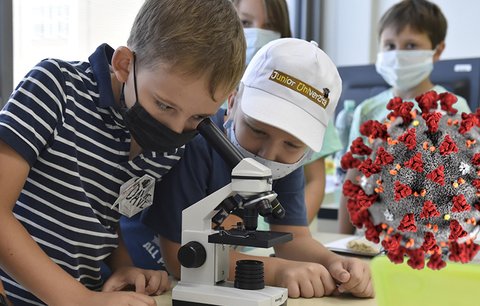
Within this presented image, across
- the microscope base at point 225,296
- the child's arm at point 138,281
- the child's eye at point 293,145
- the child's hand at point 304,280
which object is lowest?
the child's arm at point 138,281

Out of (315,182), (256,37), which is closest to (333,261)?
(315,182)

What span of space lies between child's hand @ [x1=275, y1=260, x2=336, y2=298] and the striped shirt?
0.89ft

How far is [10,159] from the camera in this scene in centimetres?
76

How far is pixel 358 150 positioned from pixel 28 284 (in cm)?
46

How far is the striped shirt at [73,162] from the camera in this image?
81cm

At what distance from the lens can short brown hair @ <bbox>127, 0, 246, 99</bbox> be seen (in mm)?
794

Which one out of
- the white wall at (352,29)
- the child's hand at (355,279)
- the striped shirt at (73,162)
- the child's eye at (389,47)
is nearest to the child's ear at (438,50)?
the child's eye at (389,47)

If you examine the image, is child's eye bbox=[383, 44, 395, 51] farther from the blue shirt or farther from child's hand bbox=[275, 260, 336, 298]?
child's hand bbox=[275, 260, 336, 298]

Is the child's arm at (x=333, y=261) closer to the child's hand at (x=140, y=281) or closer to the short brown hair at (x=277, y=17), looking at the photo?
the child's hand at (x=140, y=281)

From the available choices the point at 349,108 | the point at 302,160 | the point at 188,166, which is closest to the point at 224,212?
the point at 188,166

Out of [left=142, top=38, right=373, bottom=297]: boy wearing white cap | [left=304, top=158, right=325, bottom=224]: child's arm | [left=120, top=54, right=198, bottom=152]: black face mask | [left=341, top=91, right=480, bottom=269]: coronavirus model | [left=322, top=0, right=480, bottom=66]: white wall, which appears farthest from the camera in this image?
[left=322, top=0, right=480, bottom=66]: white wall

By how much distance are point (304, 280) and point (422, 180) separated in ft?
1.14

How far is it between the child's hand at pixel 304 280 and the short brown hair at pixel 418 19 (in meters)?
1.42

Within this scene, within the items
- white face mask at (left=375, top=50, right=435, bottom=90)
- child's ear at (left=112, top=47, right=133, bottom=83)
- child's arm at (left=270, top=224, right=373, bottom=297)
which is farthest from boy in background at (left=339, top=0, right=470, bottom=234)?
child's ear at (left=112, top=47, right=133, bottom=83)
